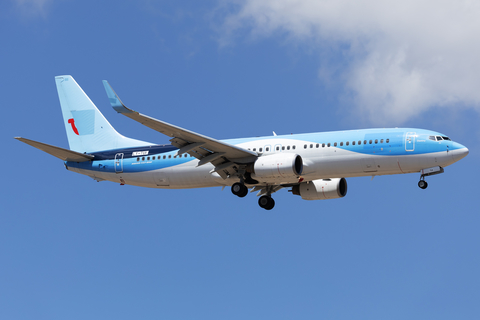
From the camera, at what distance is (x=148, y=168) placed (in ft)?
137

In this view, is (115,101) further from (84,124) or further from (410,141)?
(410,141)

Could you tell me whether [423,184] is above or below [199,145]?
below

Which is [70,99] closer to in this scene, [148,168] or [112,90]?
[148,168]

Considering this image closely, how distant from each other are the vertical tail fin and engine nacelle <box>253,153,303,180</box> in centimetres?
940

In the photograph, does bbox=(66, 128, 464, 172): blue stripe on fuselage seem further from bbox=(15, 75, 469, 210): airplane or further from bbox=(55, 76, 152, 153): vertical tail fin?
bbox=(55, 76, 152, 153): vertical tail fin

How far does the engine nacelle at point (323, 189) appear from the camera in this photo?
42156 mm

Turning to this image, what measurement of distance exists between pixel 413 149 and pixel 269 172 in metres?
8.50

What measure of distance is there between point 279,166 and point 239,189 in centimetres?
356

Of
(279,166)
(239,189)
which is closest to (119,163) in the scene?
(239,189)

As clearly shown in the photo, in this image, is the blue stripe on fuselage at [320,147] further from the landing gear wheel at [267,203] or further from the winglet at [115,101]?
the winglet at [115,101]

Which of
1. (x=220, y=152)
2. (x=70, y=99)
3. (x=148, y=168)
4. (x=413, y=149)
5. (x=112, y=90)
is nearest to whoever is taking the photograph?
(x=112, y=90)

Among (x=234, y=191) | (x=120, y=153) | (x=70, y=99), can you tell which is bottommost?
(x=234, y=191)

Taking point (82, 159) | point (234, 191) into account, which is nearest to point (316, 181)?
point (234, 191)

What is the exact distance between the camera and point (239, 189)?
39625 mm
